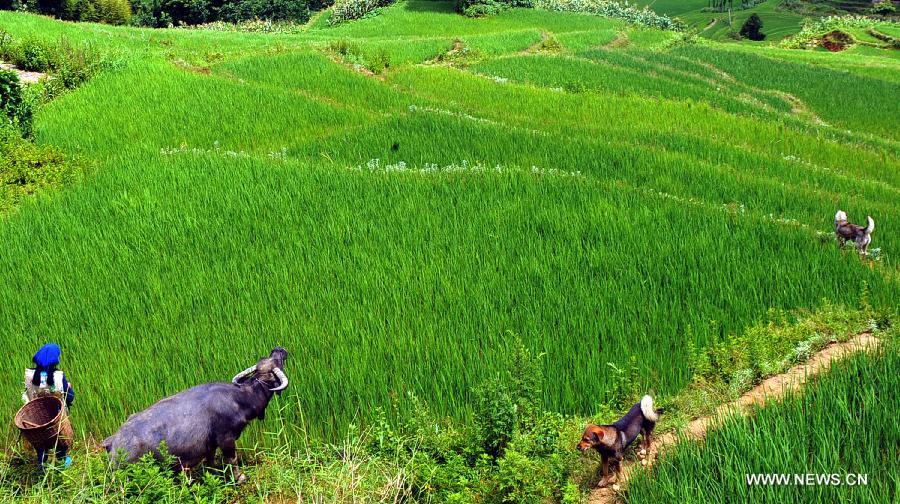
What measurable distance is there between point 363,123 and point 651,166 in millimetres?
5086

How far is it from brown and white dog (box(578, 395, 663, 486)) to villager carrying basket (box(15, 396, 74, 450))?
2.35m

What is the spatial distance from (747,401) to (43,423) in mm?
3676

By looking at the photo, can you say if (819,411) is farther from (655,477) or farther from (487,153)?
(487,153)

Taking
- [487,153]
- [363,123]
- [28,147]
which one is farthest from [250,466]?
[363,123]

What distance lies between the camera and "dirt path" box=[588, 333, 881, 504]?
8.77ft

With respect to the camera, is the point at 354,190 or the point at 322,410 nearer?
the point at 322,410

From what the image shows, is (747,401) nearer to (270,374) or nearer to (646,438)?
(646,438)

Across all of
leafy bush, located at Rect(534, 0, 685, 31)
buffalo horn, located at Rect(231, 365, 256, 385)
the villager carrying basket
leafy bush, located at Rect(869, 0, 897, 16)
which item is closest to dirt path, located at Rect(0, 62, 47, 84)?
the villager carrying basket

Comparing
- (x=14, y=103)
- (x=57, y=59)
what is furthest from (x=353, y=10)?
(x=14, y=103)

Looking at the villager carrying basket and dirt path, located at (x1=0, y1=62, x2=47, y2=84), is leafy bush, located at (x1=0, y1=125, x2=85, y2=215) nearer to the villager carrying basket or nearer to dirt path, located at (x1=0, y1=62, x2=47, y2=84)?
the villager carrying basket

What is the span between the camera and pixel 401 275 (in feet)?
16.1

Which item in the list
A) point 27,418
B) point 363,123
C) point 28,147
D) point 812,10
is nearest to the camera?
point 27,418

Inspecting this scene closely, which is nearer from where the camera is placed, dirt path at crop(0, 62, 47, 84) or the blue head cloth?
the blue head cloth

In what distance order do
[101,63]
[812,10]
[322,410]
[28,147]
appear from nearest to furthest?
[322,410], [28,147], [101,63], [812,10]
